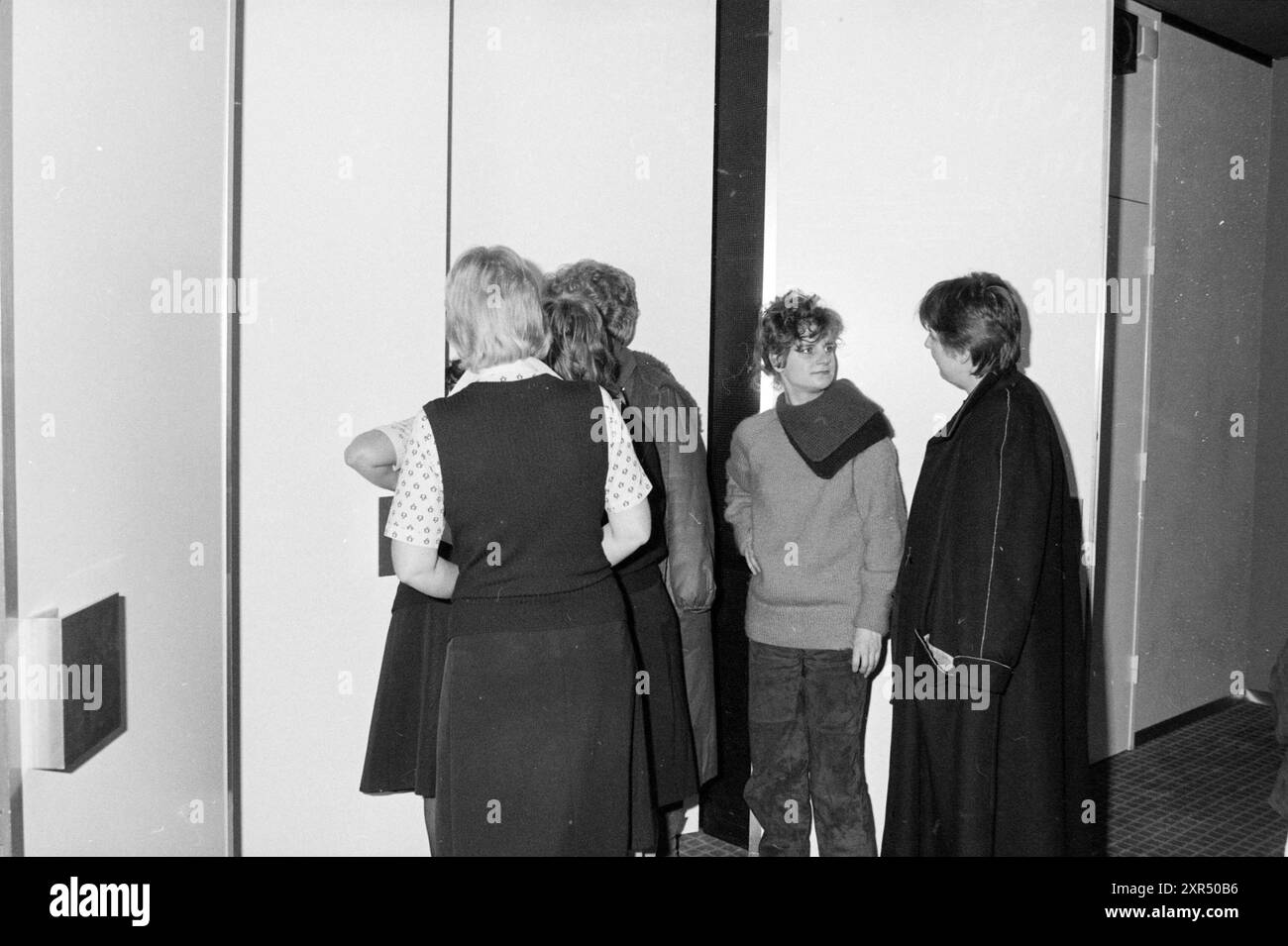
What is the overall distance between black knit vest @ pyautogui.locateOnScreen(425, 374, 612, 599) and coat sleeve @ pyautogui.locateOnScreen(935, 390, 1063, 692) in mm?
857

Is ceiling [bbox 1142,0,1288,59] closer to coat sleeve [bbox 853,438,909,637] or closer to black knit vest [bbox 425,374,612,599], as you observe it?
coat sleeve [bbox 853,438,909,637]

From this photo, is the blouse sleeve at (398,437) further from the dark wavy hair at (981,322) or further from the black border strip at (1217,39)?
the black border strip at (1217,39)

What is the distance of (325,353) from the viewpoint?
9.07 feet

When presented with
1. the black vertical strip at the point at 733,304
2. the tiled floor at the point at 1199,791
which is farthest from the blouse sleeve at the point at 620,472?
the tiled floor at the point at 1199,791

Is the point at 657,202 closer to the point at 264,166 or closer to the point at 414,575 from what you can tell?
the point at 264,166

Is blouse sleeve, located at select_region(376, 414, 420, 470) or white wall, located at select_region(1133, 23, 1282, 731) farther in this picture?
white wall, located at select_region(1133, 23, 1282, 731)

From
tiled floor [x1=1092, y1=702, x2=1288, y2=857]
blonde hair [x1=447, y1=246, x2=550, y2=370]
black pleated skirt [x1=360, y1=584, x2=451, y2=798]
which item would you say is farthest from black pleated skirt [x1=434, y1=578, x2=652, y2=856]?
tiled floor [x1=1092, y1=702, x2=1288, y2=857]

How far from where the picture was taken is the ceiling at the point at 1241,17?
164 inches

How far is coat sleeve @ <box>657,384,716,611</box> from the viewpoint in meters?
2.74

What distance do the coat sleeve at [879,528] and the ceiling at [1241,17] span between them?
2523mm

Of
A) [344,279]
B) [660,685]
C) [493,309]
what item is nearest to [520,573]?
[493,309]

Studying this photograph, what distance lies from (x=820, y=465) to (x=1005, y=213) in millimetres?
815

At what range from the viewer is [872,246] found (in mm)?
2990
